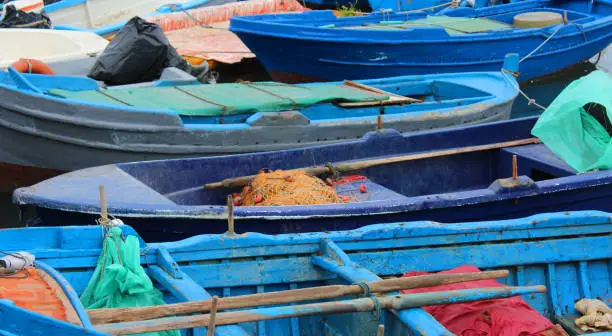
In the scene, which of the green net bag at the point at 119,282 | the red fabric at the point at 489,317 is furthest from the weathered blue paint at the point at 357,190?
the red fabric at the point at 489,317

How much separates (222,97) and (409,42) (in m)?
3.99

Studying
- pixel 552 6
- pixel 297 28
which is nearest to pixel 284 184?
pixel 297 28

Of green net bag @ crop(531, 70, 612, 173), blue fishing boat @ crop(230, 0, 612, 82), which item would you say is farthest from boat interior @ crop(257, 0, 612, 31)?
green net bag @ crop(531, 70, 612, 173)

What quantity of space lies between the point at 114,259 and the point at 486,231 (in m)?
2.24

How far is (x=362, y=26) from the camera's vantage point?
41.0ft

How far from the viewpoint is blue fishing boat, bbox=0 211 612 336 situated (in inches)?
156

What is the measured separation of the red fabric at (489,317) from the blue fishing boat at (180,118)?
11.0 ft

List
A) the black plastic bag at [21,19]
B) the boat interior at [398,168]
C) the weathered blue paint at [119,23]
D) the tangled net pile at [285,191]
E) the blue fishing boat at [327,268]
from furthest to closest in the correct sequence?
the weathered blue paint at [119,23]
the black plastic bag at [21,19]
the boat interior at [398,168]
the tangled net pile at [285,191]
the blue fishing boat at [327,268]

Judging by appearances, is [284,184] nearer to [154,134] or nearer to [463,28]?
[154,134]

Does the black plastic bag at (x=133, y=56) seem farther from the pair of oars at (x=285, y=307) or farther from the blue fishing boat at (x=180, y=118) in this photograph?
the pair of oars at (x=285, y=307)

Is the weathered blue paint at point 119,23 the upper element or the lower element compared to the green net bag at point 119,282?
lower

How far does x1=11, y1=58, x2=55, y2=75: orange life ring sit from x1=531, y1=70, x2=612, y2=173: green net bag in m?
4.94

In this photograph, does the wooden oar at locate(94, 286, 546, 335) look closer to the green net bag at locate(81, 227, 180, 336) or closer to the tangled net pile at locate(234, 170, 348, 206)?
the green net bag at locate(81, 227, 180, 336)

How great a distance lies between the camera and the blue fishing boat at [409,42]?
11.5 metres
